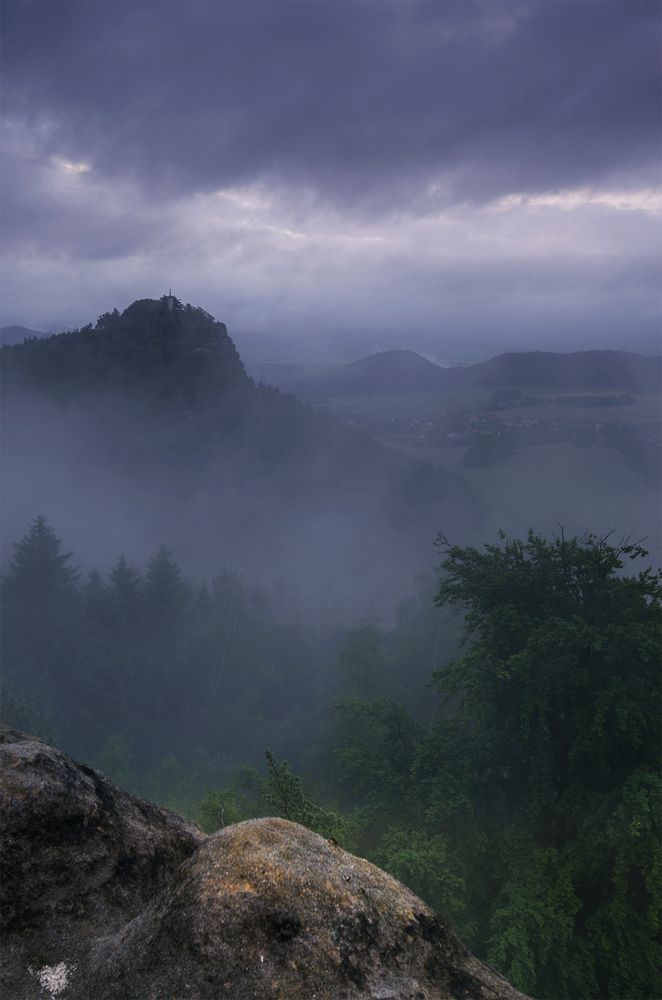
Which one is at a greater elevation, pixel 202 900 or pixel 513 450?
pixel 202 900

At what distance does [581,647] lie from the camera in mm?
18797

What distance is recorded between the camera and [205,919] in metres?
4.34

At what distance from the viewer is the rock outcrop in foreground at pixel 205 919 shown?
4.21 m

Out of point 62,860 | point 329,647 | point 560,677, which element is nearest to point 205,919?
point 62,860

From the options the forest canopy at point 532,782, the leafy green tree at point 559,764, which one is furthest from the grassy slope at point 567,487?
the leafy green tree at point 559,764

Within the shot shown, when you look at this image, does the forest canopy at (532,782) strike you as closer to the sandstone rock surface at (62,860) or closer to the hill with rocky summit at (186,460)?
the sandstone rock surface at (62,860)

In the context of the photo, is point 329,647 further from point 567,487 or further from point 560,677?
point 567,487

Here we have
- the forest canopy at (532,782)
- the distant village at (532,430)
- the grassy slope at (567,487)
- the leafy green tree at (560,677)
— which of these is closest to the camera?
the forest canopy at (532,782)

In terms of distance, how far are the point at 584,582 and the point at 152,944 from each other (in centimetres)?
1982

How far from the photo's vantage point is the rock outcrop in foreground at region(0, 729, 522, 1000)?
421 centimetres

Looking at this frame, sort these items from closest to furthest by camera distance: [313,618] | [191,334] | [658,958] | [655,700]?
1. [658,958]
2. [655,700]
3. [313,618]
4. [191,334]

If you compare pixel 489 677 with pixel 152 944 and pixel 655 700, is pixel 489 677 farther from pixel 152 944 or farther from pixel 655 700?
pixel 152 944

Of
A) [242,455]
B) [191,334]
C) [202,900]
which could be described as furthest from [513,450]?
[202,900]

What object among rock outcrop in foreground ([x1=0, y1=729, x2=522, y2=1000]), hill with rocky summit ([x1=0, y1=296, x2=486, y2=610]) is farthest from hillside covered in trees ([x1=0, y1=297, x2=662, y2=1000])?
rock outcrop in foreground ([x1=0, y1=729, x2=522, y2=1000])
